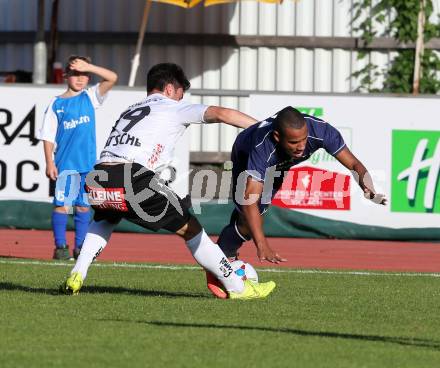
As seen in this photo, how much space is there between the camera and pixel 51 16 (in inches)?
911

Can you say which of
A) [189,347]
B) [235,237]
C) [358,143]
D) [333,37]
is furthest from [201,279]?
Answer: [333,37]

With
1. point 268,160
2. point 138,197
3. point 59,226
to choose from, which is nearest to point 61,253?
point 59,226

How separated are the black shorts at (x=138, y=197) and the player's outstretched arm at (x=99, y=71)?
1.47 m

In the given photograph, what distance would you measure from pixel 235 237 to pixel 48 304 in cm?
185

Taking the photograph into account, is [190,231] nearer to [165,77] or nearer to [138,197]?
[138,197]

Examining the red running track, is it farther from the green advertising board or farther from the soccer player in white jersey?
the soccer player in white jersey

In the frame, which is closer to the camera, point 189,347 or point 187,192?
point 189,347

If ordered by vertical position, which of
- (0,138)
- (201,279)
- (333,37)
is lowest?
(201,279)

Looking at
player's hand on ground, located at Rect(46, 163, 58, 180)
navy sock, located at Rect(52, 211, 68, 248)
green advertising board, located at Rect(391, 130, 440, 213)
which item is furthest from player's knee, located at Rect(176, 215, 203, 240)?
green advertising board, located at Rect(391, 130, 440, 213)

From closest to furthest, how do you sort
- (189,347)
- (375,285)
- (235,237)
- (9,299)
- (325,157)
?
(189,347), (9,299), (235,237), (375,285), (325,157)

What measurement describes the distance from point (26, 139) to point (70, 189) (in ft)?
13.1

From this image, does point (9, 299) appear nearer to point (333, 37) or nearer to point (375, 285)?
point (375, 285)

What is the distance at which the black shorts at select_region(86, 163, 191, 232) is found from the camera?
29.6 ft

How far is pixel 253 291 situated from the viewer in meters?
9.74
